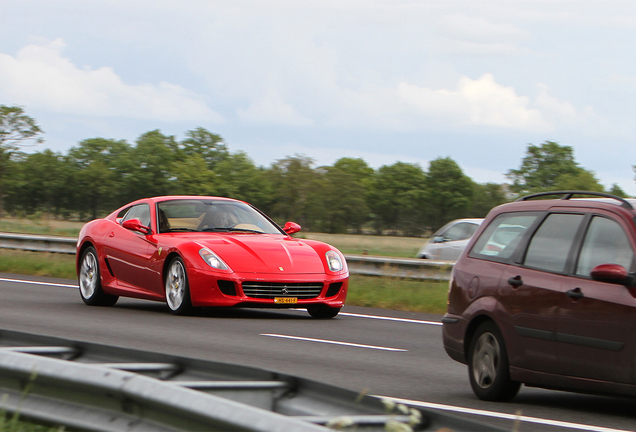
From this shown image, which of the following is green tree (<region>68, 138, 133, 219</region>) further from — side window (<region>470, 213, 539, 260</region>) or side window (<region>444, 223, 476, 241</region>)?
side window (<region>470, 213, 539, 260</region>)

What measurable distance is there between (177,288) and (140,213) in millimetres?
1665

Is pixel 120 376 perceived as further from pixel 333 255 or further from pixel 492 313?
pixel 333 255

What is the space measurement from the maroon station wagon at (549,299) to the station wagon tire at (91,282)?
6.81 meters

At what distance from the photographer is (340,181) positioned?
109750 millimetres

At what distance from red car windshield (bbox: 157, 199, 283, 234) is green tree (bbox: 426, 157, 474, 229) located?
104m

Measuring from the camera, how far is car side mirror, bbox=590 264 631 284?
17.8 feet

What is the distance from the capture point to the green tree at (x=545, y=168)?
391 feet

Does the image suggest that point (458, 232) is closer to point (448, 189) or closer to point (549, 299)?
point (549, 299)

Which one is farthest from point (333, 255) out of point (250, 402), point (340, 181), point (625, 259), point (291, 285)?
point (340, 181)

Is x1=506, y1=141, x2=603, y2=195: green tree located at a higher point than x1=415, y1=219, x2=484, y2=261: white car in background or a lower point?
higher

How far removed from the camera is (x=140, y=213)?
1244 centimetres

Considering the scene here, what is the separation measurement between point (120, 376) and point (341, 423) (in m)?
0.99

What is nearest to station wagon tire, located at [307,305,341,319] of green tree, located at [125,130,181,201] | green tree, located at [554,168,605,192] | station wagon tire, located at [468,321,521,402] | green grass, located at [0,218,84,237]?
station wagon tire, located at [468,321,521,402]

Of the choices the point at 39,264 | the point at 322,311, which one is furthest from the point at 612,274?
the point at 39,264
